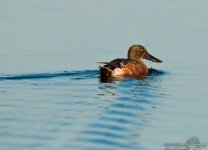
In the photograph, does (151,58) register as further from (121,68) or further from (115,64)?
(115,64)

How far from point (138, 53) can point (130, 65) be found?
1408mm

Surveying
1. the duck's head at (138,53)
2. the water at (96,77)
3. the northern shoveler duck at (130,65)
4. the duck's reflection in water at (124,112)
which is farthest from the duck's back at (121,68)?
the duck's head at (138,53)

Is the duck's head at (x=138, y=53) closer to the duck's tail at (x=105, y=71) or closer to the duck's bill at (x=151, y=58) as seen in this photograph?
the duck's bill at (x=151, y=58)

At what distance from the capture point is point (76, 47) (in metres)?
17.4

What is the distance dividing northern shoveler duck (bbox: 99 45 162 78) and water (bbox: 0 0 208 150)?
0.96ft

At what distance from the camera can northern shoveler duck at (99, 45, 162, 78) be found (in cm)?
1501

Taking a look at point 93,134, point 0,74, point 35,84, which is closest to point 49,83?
point 35,84

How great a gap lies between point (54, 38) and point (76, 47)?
963 mm

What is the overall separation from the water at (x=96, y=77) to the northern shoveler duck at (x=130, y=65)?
0.96 ft

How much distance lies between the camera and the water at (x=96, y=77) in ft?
32.4

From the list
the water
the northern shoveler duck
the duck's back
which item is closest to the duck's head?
the northern shoveler duck

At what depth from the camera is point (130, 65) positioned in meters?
15.4

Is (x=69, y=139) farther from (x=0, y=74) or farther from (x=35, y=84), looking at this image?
(x=0, y=74)

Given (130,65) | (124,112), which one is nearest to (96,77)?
(130,65)
